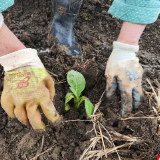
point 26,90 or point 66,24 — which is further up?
point 66,24

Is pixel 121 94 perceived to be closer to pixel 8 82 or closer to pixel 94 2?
pixel 8 82

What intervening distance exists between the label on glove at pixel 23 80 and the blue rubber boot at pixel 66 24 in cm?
60

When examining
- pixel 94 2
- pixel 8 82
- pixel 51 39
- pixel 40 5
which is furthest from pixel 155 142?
pixel 40 5

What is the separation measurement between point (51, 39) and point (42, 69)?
2.16 feet

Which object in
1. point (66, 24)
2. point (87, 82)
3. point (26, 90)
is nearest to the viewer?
point (26, 90)

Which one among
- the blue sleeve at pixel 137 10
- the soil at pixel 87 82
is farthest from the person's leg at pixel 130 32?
the soil at pixel 87 82

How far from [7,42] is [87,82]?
71 cm

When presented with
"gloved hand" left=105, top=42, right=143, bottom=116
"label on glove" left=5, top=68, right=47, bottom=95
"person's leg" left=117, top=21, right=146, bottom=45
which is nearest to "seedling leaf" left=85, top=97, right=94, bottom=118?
"gloved hand" left=105, top=42, right=143, bottom=116

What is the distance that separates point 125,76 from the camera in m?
1.23

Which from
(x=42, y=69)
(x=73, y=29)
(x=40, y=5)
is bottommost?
(x=42, y=69)

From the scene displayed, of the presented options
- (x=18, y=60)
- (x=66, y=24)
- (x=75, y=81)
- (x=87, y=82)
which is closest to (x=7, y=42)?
(x=18, y=60)

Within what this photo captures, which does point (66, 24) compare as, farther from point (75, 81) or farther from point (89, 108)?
point (89, 108)

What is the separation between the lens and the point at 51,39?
5.68ft

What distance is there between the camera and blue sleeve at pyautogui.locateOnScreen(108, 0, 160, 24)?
1.11m
